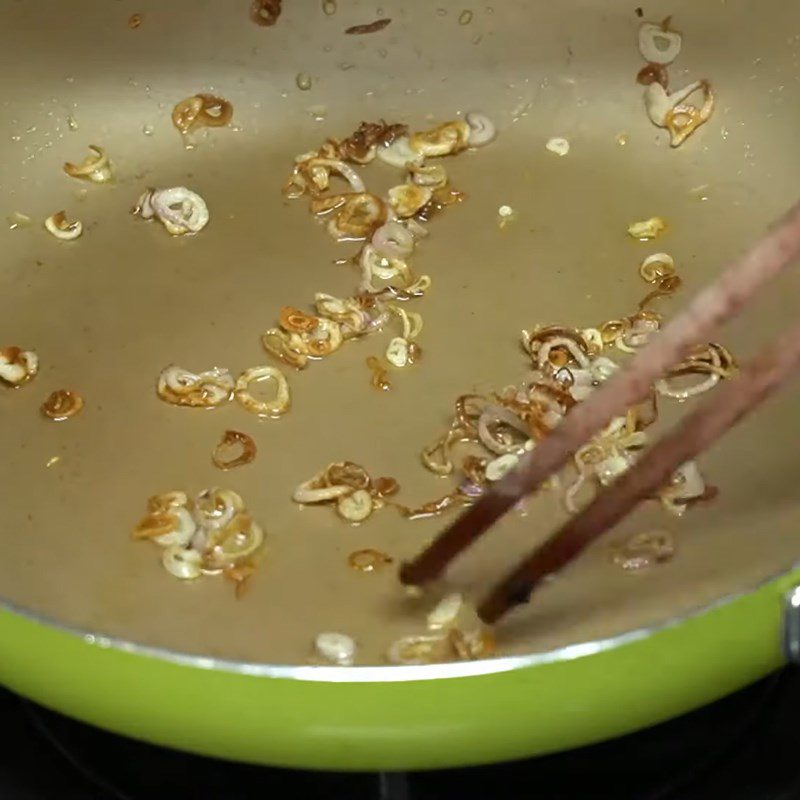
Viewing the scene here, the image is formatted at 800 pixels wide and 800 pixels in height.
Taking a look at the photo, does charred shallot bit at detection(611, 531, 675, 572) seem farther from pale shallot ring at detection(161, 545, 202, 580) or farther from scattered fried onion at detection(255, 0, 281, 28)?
scattered fried onion at detection(255, 0, 281, 28)

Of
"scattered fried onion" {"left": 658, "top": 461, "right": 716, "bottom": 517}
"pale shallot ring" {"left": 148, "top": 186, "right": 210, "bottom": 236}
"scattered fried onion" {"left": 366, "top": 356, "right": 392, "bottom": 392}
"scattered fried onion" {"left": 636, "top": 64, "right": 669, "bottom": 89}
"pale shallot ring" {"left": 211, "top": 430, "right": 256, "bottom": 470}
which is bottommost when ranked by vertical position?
"pale shallot ring" {"left": 211, "top": 430, "right": 256, "bottom": 470}

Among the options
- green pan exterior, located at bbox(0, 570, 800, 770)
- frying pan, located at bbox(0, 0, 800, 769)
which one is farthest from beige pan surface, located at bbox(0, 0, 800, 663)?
green pan exterior, located at bbox(0, 570, 800, 770)

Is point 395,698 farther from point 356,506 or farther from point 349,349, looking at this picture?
point 349,349

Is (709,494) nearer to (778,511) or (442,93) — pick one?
(778,511)

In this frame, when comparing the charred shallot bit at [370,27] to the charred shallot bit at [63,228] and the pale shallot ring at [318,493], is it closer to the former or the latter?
the charred shallot bit at [63,228]

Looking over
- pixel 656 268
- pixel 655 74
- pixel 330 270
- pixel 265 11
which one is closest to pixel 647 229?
pixel 656 268

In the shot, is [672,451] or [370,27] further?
[370,27]
